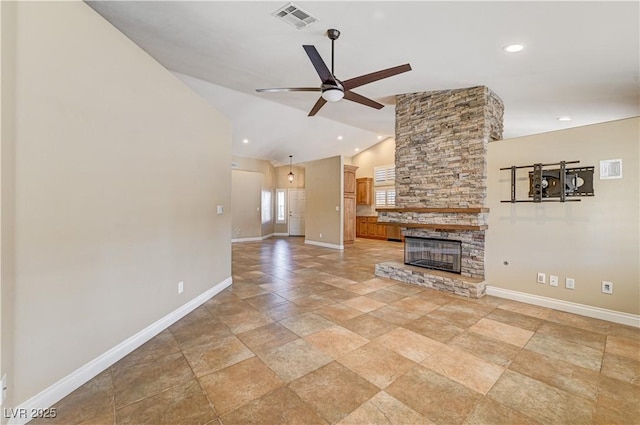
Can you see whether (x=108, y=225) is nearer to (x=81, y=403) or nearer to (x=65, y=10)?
(x=81, y=403)

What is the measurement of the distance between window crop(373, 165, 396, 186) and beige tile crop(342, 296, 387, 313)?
7.32 metres

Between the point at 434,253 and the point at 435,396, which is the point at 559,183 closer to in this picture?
the point at 434,253

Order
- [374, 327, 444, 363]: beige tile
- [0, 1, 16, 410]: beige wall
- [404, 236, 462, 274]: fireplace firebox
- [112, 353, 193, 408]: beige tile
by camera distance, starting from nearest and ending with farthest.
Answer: [0, 1, 16, 410]: beige wall, [112, 353, 193, 408]: beige tile, [374, 327, 444, 363]: beige tile, [404, 236, 462, 274]: fireplace firebox

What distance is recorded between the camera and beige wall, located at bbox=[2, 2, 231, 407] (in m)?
1.74

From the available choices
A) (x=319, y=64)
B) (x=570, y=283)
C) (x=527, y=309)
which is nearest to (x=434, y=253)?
(x=527, y=309)

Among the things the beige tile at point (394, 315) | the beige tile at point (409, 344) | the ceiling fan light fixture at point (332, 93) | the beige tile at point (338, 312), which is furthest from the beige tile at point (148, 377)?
the ceiling fan light fixture at point (332, 93)

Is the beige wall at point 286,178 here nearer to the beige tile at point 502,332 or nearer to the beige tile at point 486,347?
the beige tile at point 502,332

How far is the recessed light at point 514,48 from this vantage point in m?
3.11

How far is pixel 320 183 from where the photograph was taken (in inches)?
364

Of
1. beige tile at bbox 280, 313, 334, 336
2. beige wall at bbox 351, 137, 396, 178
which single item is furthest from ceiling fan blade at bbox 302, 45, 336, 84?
beige wall at bbox 351, 137, 396, 178

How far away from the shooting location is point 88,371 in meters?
2.11

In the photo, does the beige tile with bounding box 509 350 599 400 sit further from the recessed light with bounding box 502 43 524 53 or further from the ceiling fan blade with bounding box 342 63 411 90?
the recessed light with bounding box 502 43 524 53

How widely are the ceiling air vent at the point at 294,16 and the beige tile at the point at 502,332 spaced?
3670 millimetres

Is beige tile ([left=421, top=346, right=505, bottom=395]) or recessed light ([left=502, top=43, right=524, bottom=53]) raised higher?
recessed light ([left=502, top=43, right=524, bottom=53])
